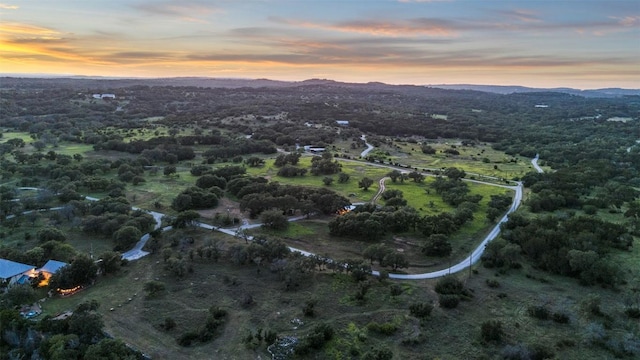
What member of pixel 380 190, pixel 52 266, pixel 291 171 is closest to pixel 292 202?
pixel 380 190

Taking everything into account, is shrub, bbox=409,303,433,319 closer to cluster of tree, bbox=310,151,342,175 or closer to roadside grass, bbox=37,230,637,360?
roadside grass, bbox=37,230,637,360

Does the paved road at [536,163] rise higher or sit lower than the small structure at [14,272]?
higher

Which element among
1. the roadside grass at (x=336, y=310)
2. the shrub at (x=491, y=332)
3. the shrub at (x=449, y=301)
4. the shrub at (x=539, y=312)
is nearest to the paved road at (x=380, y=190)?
the roadside grass at (x=336, y=310)

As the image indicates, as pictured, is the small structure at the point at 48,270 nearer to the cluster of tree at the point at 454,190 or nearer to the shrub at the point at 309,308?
the shrub at the point at 309,308

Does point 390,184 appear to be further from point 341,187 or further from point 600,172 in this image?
point 600,172

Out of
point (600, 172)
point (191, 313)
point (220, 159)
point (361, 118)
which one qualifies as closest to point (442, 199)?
point (600, 172)

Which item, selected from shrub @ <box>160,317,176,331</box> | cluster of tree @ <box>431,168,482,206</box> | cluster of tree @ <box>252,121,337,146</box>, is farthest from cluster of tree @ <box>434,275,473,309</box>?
cluster of tree @ <box>252,121,337,146</box>
